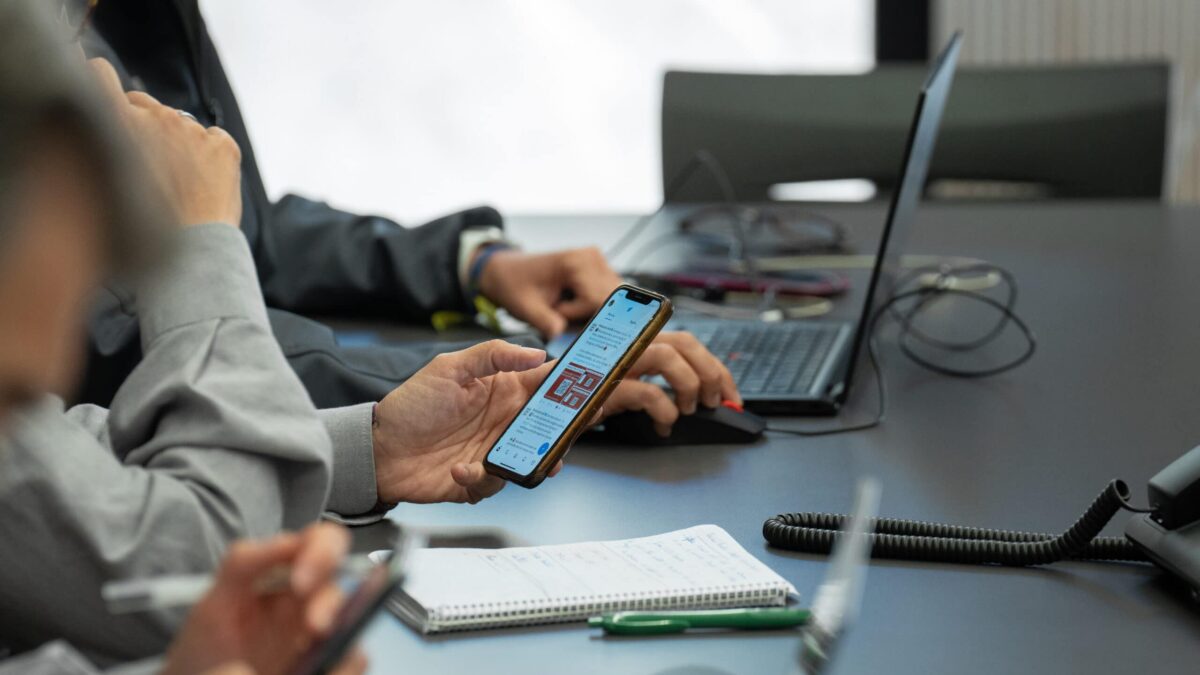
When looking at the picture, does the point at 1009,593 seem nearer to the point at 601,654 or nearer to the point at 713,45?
the point at 601,654

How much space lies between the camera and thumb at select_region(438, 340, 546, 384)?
38.3 inches

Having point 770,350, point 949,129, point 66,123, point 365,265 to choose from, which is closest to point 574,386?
point 770,350

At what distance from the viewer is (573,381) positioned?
1.01 m

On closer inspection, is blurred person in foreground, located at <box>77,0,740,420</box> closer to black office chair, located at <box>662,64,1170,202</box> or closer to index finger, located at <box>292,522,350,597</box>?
index finger, located at <box>292,522,350,597</box>

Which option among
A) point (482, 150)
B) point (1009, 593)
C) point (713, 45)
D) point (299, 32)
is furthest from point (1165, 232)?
point (299, 32)

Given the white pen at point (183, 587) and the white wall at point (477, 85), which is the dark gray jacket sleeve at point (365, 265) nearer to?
the white pen at point (183, 587)

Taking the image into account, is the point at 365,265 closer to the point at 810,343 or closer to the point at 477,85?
the point at 810,343

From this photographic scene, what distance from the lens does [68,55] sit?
0.44 m

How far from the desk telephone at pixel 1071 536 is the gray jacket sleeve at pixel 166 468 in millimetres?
323

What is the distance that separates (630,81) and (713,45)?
25cm

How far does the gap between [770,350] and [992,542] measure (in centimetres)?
54

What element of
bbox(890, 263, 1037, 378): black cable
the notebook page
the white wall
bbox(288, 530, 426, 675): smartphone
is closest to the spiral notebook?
the notebook page

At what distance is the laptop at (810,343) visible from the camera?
1238 millimetres

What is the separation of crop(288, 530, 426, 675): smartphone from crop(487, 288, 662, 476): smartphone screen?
40cm
